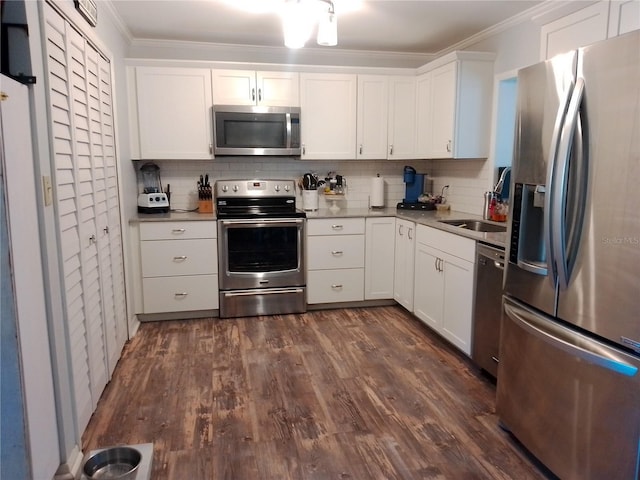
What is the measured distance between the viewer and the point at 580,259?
5.49 ft

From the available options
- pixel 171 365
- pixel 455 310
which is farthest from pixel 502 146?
pixel 171 365

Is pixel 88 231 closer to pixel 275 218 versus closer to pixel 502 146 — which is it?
pixel 275 218

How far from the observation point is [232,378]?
282cm

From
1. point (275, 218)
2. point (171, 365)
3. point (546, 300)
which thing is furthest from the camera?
point (275, 218)

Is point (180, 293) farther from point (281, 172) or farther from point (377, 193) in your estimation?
point (377, 193)

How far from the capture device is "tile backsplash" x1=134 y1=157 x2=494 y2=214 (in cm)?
402

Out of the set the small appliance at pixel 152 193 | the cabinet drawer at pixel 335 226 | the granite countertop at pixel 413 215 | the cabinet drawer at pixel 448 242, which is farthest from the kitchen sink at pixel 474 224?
the small appliance at pixel 152 193

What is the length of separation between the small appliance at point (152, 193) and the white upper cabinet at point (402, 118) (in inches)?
81.6

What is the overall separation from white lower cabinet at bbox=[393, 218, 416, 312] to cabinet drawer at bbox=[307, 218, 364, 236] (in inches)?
13.5

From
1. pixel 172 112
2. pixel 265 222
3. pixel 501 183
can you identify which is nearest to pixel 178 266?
pixel 265 222

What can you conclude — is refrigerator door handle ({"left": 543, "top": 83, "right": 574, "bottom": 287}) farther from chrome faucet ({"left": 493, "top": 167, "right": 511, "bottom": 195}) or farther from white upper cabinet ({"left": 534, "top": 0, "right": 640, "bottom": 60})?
chrome faucet ({"left": 493, "top": 167, "right": 511, "bottom": 195})

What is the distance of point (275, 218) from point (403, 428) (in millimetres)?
2084

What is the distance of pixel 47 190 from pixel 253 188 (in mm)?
2338

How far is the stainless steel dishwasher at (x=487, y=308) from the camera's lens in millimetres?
2574
